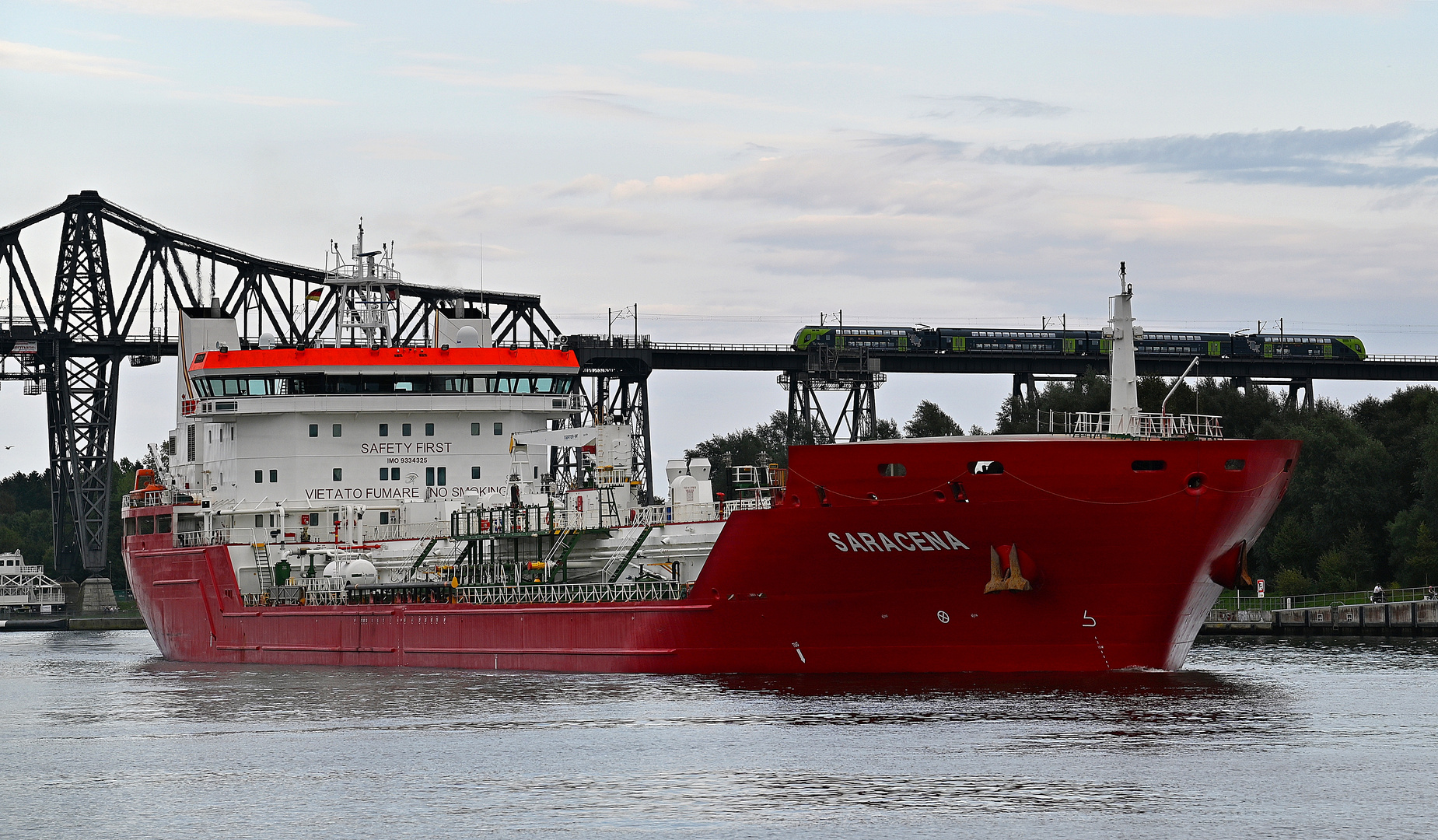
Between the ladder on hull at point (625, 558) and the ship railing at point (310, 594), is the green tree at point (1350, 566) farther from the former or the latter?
the ship railing at point (310, 594)

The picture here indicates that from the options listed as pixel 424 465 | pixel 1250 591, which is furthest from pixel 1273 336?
pixel 424 465

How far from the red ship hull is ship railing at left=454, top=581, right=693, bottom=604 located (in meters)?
0.69

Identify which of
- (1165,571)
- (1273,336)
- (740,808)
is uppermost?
(1273,336)

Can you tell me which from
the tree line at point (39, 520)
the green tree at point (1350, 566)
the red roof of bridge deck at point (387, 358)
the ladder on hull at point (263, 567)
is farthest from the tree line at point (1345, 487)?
the tree line at point (39, 520)

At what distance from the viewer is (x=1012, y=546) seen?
111 feet

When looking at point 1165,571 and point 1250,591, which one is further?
point 1250,591

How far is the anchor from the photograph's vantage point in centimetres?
3369

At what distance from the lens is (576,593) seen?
1612 inches

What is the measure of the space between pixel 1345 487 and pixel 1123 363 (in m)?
32.7

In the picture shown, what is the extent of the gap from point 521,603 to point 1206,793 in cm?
1966

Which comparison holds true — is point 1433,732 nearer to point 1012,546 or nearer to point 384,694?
point 1012,546

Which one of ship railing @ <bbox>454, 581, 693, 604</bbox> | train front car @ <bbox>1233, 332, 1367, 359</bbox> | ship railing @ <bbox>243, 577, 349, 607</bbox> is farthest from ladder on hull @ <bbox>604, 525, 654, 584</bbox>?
train front car @ <bbox>1233, 332, 1367, 359</bbox>

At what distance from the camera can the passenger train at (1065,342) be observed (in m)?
100

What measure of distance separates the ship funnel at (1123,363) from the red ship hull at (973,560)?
74.4 inches
